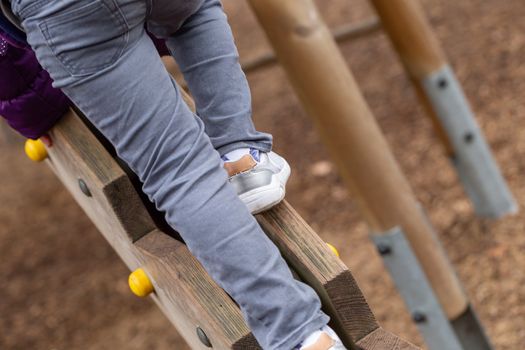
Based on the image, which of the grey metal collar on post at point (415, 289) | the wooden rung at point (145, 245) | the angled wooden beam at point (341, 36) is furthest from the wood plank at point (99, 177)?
the angled wooden beam at point (341, 36)

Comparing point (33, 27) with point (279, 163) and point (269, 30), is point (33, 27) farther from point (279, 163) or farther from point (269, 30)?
point (269, 30)

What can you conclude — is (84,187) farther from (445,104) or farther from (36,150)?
(445,104)

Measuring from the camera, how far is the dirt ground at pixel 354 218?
3.17 m

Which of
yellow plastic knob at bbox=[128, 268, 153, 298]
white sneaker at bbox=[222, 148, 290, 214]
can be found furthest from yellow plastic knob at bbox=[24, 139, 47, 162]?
white sneaker at bbox=[222, 148, 290, 214]

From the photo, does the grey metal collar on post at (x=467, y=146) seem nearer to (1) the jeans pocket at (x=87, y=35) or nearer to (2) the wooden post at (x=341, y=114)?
(2) the wooden post at (x=341, y=114)

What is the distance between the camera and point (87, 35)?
1.08m

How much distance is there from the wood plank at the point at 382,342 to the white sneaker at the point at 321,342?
6cm

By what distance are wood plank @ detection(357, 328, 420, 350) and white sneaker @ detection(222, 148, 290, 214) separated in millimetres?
239

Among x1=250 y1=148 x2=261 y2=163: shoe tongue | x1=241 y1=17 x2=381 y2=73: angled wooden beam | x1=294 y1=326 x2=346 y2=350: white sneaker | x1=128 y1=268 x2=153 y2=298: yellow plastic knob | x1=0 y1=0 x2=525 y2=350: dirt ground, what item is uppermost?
x1=250 y1=148 x2=261 y2=163: shoe tongue

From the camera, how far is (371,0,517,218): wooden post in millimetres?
2963

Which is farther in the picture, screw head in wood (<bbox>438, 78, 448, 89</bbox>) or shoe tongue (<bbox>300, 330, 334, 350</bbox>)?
screw head in wood (<bbox>438, 78, 448, 89</bbox>)

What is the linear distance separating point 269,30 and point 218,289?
105 centimetres

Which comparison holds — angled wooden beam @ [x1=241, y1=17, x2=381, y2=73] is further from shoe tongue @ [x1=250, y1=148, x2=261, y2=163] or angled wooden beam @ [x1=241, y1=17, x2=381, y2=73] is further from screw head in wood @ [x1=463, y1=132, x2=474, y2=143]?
shoe tongue @ [x1=250, y1=148, x2=261, y2=163]

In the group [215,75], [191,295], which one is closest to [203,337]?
[191,295]
